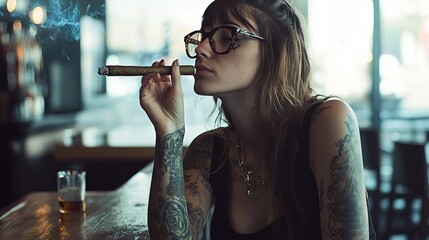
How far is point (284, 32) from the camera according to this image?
199 centimetres

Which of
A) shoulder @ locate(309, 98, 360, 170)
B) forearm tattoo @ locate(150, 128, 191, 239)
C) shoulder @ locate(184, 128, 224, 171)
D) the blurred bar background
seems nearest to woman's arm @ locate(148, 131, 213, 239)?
forearm tattoo @ locate(150, 128, 191, 239)

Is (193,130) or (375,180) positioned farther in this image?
(193,130)

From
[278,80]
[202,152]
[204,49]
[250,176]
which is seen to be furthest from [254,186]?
[204,49]

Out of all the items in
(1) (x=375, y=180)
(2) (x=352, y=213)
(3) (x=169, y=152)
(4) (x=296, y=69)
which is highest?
(4) (x=296, y=69)

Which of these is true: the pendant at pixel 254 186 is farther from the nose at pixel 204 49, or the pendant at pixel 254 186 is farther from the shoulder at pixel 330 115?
the nose at pixel 204 49

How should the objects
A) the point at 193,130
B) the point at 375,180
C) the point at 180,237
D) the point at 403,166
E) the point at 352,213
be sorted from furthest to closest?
1. the point at 193,130
2. the point at 375,180
3. the point at 403,166
4. the point at 180,237
5. the point at 352,213

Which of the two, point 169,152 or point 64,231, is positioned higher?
point 169,152

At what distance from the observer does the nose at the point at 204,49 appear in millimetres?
1916

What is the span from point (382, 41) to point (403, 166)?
11.3 ft

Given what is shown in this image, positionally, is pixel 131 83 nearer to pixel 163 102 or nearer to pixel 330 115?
pixel 163 102

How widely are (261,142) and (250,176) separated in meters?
0.10

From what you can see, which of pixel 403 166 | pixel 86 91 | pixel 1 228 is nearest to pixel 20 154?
pixel 86 91

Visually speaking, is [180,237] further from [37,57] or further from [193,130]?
[37,57]

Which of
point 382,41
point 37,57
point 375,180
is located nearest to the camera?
point 375,180
